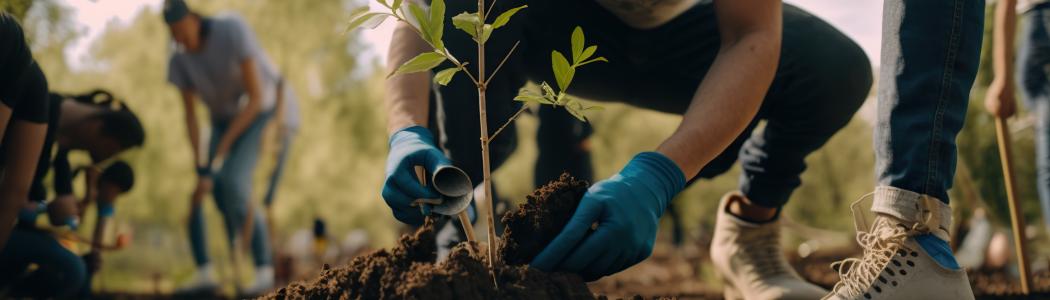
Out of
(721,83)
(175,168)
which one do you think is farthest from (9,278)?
(175,168)

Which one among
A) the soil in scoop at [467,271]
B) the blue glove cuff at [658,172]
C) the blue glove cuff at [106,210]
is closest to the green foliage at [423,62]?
the soil in scoop at [467,271]

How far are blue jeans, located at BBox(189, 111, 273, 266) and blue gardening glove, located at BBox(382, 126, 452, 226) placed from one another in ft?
13.0

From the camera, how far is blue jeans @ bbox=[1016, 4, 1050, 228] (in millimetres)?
2986

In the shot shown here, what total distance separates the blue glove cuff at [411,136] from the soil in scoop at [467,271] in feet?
0.85

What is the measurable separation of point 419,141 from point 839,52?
128 centimetres

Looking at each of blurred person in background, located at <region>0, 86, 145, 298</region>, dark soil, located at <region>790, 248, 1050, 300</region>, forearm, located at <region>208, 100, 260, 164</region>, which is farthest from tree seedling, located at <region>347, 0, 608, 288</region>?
forearm, located at <region>208, 100, 260, 164</region>

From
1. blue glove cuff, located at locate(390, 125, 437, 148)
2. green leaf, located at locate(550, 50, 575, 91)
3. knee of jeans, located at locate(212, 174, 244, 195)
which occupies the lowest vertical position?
knee of jeans, located at locate(212, 174, 244, 195)

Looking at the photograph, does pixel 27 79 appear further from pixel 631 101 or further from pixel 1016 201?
pixel 1016 201

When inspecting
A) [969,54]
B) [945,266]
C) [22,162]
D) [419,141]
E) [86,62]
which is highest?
[969,54]

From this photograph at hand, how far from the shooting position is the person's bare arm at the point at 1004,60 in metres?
2.79

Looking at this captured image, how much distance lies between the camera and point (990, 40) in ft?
22.5

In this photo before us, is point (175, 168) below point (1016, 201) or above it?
below

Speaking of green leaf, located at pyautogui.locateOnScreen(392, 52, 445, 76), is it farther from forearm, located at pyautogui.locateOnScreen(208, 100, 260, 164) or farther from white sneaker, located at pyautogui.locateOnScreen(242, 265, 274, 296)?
forearm, located at pyautogui.locateOnScreen(208, 100, 260, 164)

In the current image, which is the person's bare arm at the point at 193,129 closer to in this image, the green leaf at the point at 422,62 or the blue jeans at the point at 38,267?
the blue jeans at the point at 38,267
